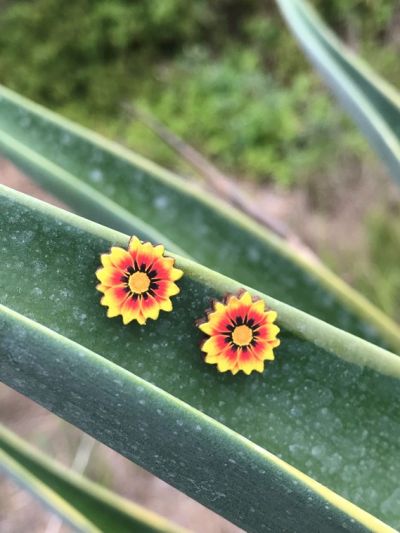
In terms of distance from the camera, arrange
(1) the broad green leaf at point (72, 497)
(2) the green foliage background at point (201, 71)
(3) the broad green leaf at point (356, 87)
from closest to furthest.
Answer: (1) the broad green leaf at point (72, 497)
(3) the broad green leaf at point (356, 87)
(2) the green foliage background at point (201, 71)

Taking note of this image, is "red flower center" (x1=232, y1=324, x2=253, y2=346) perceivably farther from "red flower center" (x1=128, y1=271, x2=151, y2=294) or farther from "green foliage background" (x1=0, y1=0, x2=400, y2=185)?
"green foliage background" (x1=0, y1=0, x2=400, y2=185)

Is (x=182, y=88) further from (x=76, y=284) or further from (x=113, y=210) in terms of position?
(x=76, y=284)

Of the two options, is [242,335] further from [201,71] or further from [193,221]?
[201,71]

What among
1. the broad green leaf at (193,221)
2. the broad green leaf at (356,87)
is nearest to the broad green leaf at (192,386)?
the broad green leaf at (193,221)

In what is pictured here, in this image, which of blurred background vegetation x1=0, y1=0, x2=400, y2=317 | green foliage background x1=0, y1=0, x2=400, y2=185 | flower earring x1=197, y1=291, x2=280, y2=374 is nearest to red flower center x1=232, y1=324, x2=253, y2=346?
flower earring x1=197, y1=291, x2=280, y2=374

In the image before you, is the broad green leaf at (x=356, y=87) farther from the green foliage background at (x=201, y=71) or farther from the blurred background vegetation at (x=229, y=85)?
the green foliage background at (x=201, y=71)

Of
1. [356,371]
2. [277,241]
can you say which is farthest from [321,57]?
[356,371]

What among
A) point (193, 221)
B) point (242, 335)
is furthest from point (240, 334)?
point (193, 221)
